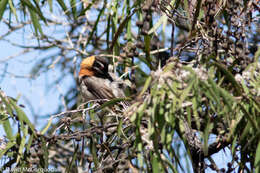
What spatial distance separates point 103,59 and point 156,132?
4.07 meters

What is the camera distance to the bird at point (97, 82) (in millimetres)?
5977

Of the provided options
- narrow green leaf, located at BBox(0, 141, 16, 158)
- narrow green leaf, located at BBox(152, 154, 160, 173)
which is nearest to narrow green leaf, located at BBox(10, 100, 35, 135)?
narrow green leaf, located at BBox(0, 141, 16, 158)

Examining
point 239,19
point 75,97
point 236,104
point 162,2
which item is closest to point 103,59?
point 75,97

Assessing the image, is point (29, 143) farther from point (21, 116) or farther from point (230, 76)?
point (230, 76)

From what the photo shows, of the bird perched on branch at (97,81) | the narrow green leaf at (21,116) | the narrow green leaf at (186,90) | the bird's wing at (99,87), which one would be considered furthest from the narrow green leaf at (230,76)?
the bird's wing at (99,87)

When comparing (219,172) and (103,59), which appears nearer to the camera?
(219,172)

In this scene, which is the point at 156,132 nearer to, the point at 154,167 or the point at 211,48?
the point at 154,167

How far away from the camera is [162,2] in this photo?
139 inches

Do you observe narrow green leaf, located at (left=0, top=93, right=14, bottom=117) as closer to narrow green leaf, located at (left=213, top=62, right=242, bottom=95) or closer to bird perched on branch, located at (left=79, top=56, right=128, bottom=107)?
narrow green leaf, located at (left=213, top=62, right=242, bottom=95)

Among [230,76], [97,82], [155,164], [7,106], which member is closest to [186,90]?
[230,76]

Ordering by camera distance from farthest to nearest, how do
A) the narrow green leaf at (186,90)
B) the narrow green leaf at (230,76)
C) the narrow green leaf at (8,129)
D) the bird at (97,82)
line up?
1. the bird at (97,82)
2. the narrow green leaf at (8,129)
3. the narrow green leaf at (230,76)
4. the narrow green leaf at (186,90)

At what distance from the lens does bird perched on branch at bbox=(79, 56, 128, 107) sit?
19.6 ft

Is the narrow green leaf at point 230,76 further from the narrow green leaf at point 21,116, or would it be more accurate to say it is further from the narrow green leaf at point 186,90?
the narrow green leaf at point 21,116

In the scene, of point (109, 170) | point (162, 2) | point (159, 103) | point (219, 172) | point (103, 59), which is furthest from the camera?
point (103, 59)
